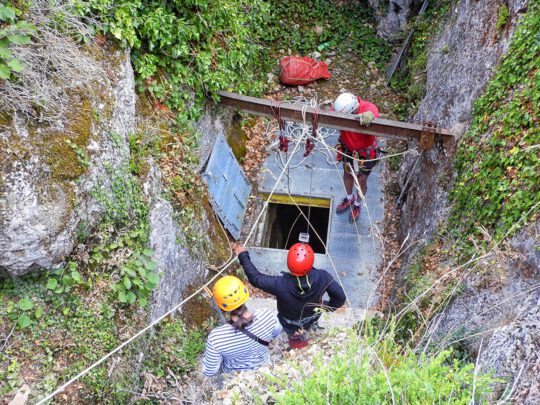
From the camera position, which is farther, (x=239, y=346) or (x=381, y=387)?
(x=239, y=346)

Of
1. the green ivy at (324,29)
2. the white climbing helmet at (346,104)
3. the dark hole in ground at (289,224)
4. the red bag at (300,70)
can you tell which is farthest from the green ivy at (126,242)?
the green ivy at (324,29)

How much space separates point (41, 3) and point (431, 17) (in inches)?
268

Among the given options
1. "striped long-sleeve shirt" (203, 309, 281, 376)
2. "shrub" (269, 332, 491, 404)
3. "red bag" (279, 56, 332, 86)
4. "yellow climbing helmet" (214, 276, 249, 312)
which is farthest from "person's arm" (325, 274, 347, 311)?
"red bag" (279, 56, 332, 86)

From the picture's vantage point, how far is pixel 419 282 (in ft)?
16.4

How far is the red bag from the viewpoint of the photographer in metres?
8.66

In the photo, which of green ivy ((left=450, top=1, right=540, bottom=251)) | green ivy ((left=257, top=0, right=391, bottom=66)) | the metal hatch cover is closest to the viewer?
green ivy ((left=450, top=1, right=540, bottom=251))

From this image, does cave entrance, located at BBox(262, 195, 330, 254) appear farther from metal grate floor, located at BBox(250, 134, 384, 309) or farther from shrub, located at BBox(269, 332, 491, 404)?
shrub, located at BBox(269, 332, 491, 404)

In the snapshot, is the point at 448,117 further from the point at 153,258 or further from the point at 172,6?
the point at 153,258

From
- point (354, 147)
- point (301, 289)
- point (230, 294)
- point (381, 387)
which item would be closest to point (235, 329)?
point (230, 294)

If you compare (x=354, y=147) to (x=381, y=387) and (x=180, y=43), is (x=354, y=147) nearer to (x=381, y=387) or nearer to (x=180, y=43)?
(x=180, y=43)

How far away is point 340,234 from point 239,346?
3.57 metres

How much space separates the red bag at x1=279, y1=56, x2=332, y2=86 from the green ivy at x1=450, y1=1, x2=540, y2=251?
390cm

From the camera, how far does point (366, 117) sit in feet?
18.0

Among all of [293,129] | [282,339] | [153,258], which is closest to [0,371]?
[153,258]
